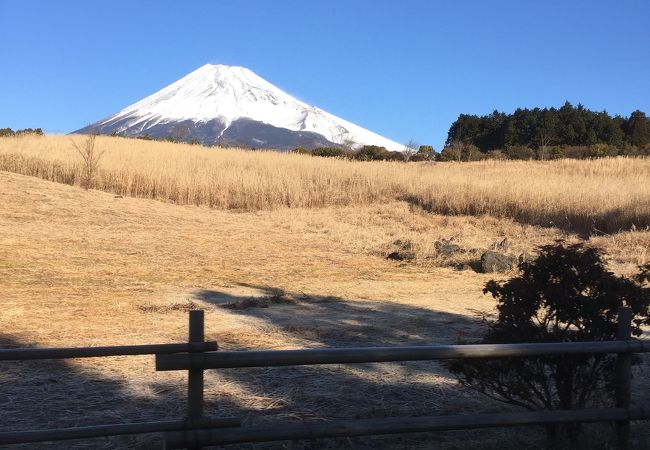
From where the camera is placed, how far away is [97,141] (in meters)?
31.1

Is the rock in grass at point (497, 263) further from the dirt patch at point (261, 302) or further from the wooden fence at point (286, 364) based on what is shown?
the wooden fence at point (286, 364)

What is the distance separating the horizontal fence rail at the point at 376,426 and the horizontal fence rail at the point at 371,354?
1.15 feet

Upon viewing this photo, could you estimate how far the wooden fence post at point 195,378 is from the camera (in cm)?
312

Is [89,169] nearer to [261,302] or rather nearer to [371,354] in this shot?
[261,302]

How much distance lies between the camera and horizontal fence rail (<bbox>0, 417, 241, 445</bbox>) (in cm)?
306

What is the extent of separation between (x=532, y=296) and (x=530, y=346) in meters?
0.54

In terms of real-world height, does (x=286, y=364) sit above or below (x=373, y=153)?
below

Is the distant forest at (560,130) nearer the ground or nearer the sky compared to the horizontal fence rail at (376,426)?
nearer the sky

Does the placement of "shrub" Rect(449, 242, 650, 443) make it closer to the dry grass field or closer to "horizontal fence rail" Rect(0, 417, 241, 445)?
the dry grass field

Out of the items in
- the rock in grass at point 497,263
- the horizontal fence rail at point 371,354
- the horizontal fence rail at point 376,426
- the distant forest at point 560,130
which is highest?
the distant forest at point 560,130

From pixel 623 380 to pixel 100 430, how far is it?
294 centimetres

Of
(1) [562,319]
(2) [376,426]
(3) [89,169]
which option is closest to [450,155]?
(3) [89,169]

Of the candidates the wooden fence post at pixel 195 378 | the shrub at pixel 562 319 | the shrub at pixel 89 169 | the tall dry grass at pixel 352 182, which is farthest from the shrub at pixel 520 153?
the wooden fence post at pixel 195 378

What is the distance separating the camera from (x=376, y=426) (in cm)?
337
